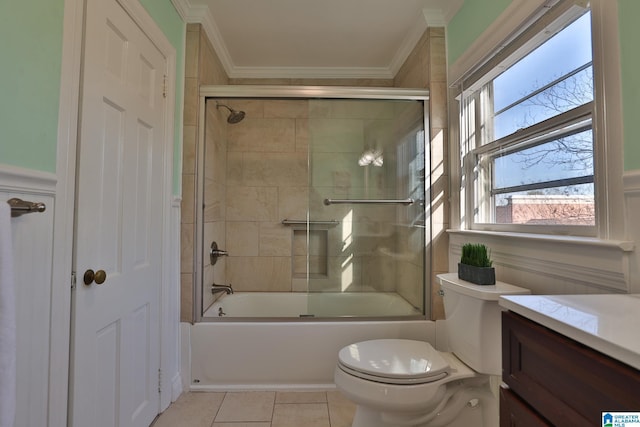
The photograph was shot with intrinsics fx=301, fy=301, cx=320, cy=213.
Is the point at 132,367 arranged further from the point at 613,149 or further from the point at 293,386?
the point at 613,149

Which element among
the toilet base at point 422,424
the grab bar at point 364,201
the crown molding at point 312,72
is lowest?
the toilet base at point 422,424

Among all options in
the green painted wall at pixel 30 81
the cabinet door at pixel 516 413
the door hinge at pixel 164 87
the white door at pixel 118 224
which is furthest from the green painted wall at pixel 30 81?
the cabinet door at pixel 516 413

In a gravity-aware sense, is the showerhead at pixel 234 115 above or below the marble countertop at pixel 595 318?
above

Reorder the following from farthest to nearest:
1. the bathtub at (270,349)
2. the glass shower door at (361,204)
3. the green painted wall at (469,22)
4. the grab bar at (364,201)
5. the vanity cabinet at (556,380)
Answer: the grab bar at (364,201) → the glass shower door at (361,204) → the bathtub at (270,349) → the green painted wall at (469,22) → the vanity cabinet at (556,380)

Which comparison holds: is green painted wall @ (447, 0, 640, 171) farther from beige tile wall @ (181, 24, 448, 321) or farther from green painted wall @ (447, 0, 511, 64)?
beige tile wall @ (181, 24, 448, 321)

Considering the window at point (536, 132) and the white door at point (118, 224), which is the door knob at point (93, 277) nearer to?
the white door at point (118, 224)

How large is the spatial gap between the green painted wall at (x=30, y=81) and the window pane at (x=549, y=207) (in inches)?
71.3

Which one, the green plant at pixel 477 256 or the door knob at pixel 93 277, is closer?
the door knob at pixel 93 277

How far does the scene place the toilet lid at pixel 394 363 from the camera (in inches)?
47.6

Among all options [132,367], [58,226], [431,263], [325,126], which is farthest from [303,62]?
[132,367]

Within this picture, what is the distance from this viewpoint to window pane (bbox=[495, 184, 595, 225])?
3.65 ft

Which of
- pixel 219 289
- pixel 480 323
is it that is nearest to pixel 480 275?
pixel 480 323

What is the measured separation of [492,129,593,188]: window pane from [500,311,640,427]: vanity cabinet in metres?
0.76

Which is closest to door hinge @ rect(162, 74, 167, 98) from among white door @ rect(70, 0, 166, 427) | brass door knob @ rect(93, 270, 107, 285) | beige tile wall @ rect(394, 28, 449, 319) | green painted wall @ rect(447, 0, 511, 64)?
white door @ rect(70, 0, 166, 427)
